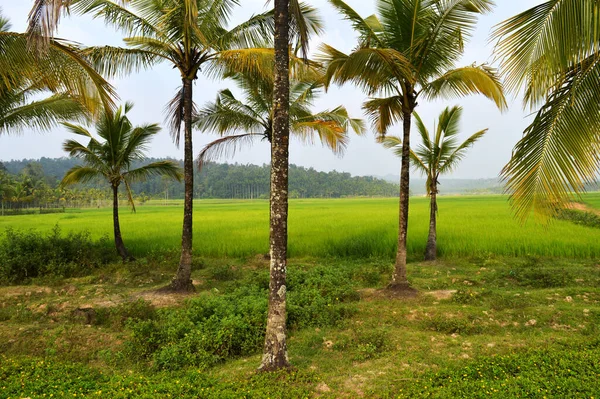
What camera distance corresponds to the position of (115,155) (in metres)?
12.1

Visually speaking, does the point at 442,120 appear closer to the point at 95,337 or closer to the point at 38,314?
the point at 95,337

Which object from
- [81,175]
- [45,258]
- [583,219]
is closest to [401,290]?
[45,258]

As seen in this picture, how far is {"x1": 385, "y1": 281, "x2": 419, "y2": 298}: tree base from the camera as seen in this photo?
24.5ft

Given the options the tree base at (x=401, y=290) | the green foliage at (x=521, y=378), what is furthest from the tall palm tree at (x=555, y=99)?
the tree base at (x=401, y=290)

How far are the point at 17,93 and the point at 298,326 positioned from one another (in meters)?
9.34

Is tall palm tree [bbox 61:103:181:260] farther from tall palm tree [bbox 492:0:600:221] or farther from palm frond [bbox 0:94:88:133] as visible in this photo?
tall palm tree [bbox 492:0:600:221]

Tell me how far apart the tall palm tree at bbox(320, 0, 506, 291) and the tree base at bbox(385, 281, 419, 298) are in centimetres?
2

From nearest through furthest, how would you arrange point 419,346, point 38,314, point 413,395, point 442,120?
point 413,395 → point 419,346 → point 38,314 → point 442,120

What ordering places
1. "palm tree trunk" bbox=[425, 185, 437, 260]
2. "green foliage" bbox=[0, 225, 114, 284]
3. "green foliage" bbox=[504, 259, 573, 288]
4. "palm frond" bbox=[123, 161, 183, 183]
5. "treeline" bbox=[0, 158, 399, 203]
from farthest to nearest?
"treeline" bbox=[0, 158, 399, 203], "palm frond" bbox=[123, 161, 183, 183], "palm tree trunk" bbox=[425, 185, 437, 260], "green foliage" bbox=[0, 225, 114, 284], "green foliage" bbox=[504, 259, 573, 288]

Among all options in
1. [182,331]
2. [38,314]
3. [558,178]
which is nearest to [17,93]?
[38,314]

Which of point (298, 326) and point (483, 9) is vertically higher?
point (483, 9)

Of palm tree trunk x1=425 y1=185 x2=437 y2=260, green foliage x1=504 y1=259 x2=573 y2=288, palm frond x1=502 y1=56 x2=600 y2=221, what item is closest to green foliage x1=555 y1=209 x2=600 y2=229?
palm tree trunk x1=425 y1=185 x2=437 y2=260

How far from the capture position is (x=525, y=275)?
8766 millimetres

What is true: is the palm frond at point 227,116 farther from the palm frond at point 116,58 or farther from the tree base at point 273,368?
the tree base at point 273,368
